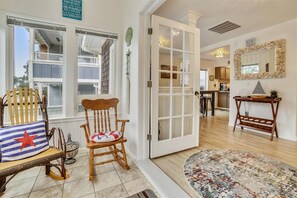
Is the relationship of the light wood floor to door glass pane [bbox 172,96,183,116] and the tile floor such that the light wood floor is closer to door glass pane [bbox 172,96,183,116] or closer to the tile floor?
the tile floor

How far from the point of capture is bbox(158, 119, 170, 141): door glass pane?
2207 millimetres

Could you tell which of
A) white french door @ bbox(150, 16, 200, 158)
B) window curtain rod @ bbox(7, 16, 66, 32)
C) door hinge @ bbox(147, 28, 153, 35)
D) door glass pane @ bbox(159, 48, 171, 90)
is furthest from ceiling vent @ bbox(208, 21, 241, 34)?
window curtain rod @ bbox(7, 16, 66, 32)

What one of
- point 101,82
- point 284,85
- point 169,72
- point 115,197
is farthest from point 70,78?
point 284,85

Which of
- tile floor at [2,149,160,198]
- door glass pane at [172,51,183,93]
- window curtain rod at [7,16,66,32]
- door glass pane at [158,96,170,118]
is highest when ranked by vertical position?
window curtain rod at [7,16,66,32]

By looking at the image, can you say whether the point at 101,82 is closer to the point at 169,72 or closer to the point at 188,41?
the point at 169,72

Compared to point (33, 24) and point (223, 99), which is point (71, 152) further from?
point (223, 99)

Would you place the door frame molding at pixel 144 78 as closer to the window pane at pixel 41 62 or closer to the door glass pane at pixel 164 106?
the door glass pane at pixel 164 106

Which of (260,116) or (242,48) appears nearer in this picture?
(260,116)

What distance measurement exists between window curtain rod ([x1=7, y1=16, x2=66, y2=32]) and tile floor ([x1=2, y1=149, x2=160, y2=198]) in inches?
75.8

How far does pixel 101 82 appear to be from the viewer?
264cm

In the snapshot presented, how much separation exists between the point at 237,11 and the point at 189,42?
3.86ft

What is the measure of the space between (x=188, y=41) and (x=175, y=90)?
0.82 m

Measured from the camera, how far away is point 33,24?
2.07m

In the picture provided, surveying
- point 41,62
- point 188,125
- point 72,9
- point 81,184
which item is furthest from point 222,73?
point 81,184
